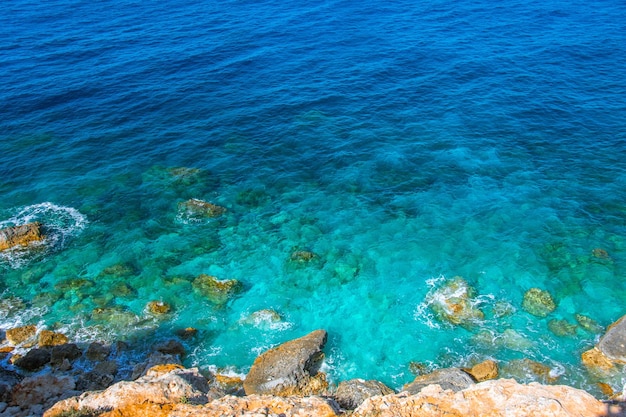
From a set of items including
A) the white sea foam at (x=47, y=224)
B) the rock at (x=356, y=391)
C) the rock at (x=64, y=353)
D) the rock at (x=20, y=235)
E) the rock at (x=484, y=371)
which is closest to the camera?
the rock at (x=356, y=391)

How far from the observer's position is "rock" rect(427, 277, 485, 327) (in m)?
34.6

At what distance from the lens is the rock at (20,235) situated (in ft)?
138

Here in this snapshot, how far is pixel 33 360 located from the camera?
31734 mm

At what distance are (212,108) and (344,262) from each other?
34.2 meters

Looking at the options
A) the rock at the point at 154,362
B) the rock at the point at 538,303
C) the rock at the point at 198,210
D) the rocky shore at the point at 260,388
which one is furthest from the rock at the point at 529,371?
the rock at the point at 198,210

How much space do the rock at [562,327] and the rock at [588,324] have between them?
25.2 inches

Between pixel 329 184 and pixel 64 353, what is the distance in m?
28.8

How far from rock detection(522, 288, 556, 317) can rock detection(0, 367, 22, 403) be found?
35.6m

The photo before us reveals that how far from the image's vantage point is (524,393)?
22.1m

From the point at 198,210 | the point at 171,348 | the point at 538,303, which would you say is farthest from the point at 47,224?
the point at 538,303

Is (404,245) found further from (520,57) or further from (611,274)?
(520,57)

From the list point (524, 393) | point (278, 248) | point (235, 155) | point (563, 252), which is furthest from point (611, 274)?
point (235, 155)


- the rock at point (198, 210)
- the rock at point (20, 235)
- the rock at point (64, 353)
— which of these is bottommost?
the rock at point (64, 353)

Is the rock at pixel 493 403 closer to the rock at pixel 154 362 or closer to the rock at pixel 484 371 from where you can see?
the rock at pixel 484 371
